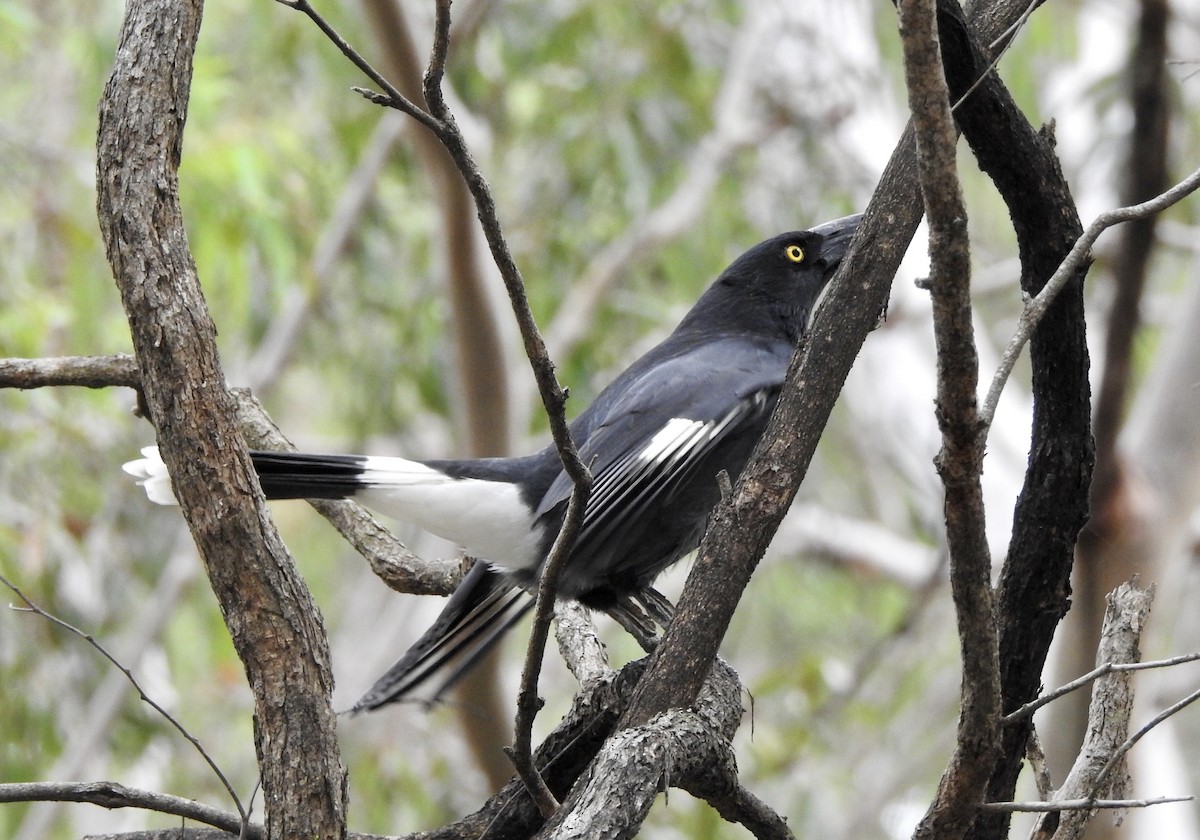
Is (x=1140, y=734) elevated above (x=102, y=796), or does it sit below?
below

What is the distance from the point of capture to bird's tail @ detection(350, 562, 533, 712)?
2652 millimetres

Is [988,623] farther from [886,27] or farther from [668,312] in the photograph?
[886,27]

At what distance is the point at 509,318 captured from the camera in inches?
233

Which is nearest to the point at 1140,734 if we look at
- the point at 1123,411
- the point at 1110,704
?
the point at 1110,704

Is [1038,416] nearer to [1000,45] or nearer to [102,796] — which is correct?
[1000,45]

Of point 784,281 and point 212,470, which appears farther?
point 784,281

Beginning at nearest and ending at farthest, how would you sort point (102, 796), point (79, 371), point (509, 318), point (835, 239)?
point (102, 796), point (79, 371), point (835, 239), point (509, 318)

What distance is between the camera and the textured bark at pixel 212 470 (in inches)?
67.1

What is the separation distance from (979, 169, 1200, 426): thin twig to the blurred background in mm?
2717

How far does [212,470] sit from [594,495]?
45.1 inches

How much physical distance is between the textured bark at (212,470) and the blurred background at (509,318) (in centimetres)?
306

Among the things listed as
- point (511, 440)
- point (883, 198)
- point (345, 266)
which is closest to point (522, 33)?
point (345, 266)

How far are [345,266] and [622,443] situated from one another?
445 cm

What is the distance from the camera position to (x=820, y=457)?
26.1ft
